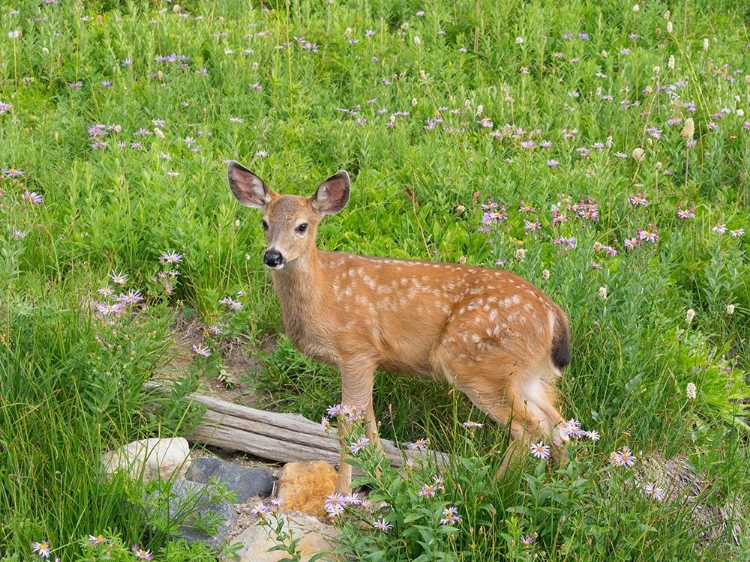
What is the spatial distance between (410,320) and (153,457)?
1580 mm

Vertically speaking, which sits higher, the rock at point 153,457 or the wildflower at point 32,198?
the wildflower at point 32,198

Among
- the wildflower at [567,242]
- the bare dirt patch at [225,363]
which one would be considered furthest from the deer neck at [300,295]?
the wildflower at [567,242]

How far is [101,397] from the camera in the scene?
511 cm

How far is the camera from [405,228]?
739 centimetres

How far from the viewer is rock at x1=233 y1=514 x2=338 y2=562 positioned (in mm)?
4805

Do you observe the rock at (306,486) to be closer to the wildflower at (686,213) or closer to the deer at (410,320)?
the deer at (410,320)

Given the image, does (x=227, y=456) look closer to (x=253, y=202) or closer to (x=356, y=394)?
(x=356, y=394)

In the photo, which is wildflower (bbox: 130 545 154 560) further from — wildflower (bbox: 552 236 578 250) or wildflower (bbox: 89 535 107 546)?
wildflower (bbox: 552 236 578 250)

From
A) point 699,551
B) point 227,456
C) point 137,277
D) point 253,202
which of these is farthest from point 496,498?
point 137,277

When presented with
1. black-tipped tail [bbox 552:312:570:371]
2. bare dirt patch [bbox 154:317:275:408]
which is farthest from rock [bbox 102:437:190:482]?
black-tipped tail [bbox 552:312:570:371]

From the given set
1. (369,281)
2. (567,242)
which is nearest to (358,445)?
(369,281)

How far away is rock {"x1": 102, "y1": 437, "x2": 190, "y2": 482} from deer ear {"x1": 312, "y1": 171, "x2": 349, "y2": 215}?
5.32 feet

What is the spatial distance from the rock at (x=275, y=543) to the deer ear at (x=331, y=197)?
195 cm

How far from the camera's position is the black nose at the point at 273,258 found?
5.65 meters
